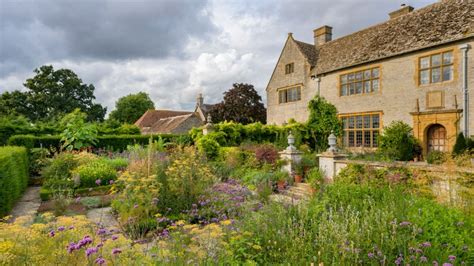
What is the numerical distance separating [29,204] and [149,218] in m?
4.94

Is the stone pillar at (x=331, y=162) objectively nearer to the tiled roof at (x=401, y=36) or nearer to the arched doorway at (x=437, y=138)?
the arched doorway at (x=437, y=138)

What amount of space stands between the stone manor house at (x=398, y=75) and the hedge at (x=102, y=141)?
889 cm

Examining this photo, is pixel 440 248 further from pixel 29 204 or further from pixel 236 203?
pixel 29 204

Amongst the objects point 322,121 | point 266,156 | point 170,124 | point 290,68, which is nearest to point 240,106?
point 170,124

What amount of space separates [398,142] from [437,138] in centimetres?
163

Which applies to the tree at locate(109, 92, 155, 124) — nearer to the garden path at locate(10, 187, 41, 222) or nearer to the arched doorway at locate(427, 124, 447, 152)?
the garden path at locate(10, 187, 41, 222)

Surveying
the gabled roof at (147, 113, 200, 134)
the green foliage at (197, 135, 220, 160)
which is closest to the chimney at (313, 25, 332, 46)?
the green foliage at (197, 135, 220, 160)

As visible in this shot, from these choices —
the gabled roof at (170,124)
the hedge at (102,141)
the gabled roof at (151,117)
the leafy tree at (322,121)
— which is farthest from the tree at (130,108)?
the leafy tree at (322,121)

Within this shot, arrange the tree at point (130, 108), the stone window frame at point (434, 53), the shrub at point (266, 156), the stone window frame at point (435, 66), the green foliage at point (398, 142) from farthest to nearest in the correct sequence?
the tree at point (130, 108), the green foliage at point (398, 142), the stone window frame at point (435, 66), the stone window frame at point (434, 53), the shrub at point (266, 156)

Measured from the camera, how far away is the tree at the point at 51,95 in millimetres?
30473

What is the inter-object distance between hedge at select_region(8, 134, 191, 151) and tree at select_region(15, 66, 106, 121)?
15.9 meters

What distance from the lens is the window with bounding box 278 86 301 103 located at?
65.2 ft

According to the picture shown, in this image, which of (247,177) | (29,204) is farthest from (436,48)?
(29,204)

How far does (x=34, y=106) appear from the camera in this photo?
3084 centimetres
